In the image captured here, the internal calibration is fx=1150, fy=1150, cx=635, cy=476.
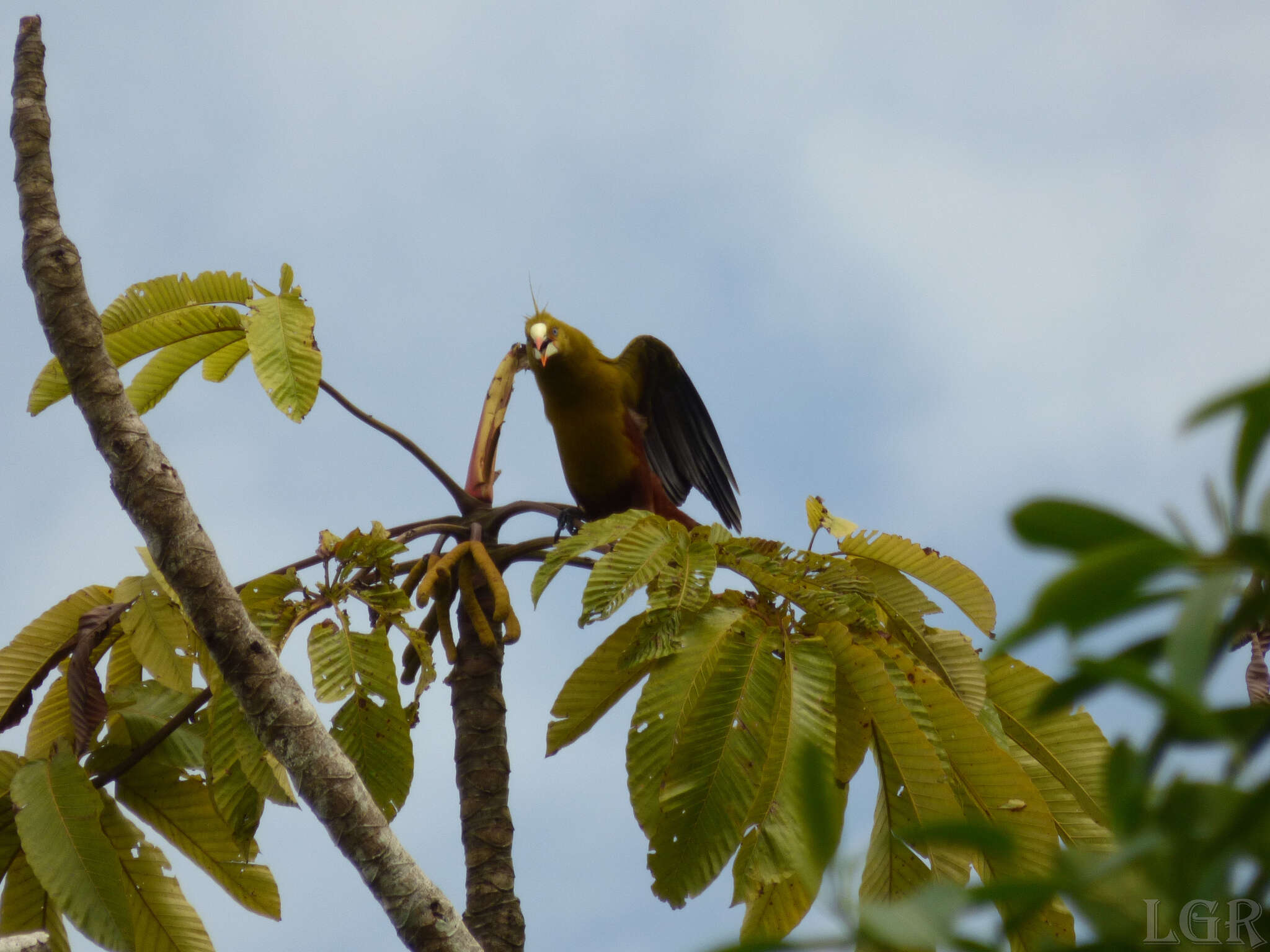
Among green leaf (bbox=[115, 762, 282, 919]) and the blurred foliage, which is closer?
the blurred foliage

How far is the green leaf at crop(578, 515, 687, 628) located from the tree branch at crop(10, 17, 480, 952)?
0.55 meters

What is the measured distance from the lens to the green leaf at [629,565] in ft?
6.60

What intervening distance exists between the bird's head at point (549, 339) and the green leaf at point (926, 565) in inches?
69.2

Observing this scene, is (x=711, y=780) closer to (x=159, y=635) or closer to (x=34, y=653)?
(x=159, y=635)

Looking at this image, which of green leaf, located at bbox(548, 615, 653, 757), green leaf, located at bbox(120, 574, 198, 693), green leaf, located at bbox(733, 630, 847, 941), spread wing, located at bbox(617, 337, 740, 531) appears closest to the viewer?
green leaf, located at bbox(733, 630, 847, 941)

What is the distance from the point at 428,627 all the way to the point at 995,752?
149cm

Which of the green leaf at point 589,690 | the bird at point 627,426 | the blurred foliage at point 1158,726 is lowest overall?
the blurred foliage at point 1158,726

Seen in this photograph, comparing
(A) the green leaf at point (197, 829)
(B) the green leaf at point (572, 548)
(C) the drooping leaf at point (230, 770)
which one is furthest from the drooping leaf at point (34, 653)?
(B) the green leaf at point (572, 548)

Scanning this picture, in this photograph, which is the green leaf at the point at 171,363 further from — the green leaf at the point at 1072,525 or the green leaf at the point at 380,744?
the green leaf at the point at 1072,525

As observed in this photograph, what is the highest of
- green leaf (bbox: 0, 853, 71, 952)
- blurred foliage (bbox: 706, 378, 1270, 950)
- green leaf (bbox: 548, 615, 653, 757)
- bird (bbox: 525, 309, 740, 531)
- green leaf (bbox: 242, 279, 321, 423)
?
bird (bbox: 525, 309, 740, 531)

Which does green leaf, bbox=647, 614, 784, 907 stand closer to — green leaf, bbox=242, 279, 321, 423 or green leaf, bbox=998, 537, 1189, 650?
green leaf, bbox=242, 279, 321, 423

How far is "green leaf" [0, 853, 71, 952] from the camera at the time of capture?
2381 mm

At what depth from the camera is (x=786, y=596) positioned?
2.11m

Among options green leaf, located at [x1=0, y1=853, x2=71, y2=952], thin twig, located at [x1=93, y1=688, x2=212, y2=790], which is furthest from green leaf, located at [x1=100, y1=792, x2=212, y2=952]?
green leaf, located at [x1=0, y1=853, x2=71, y2=952]
